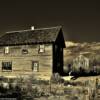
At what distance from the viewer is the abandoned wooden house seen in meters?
48.2

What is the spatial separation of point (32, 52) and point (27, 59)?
4.87 feet

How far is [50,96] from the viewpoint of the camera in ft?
96.6

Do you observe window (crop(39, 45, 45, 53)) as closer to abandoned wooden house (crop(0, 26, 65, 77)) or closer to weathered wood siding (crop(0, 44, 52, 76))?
abandoned wooden house (crop(0, 26, 65, 77))

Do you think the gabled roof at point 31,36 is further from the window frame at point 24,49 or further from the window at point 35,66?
the window at point 35,66

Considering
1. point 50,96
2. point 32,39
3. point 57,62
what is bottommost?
point 50,96

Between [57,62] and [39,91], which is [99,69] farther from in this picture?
[39,91]

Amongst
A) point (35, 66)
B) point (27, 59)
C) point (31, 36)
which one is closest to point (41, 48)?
point (35, 66)

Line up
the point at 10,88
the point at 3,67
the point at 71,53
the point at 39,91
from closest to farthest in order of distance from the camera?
the point at 39,91 → the point at 10,88 → the point at 3,67 → the point at 71,53

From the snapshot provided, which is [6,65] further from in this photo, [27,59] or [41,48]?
[41,48]

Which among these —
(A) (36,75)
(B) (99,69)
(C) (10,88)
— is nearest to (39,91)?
(C) (10,88)

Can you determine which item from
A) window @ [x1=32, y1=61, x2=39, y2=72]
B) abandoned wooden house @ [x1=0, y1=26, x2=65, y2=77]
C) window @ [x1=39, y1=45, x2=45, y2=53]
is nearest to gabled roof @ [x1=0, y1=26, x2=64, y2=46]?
abandoned wooden house @ [x1=0, y1=26, x2=65, y2=77]

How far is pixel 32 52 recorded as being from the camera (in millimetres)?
49719

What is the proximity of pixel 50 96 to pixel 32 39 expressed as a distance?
71.8ft

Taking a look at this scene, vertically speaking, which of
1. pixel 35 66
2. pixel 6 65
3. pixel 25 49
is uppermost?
pixel 25 49
